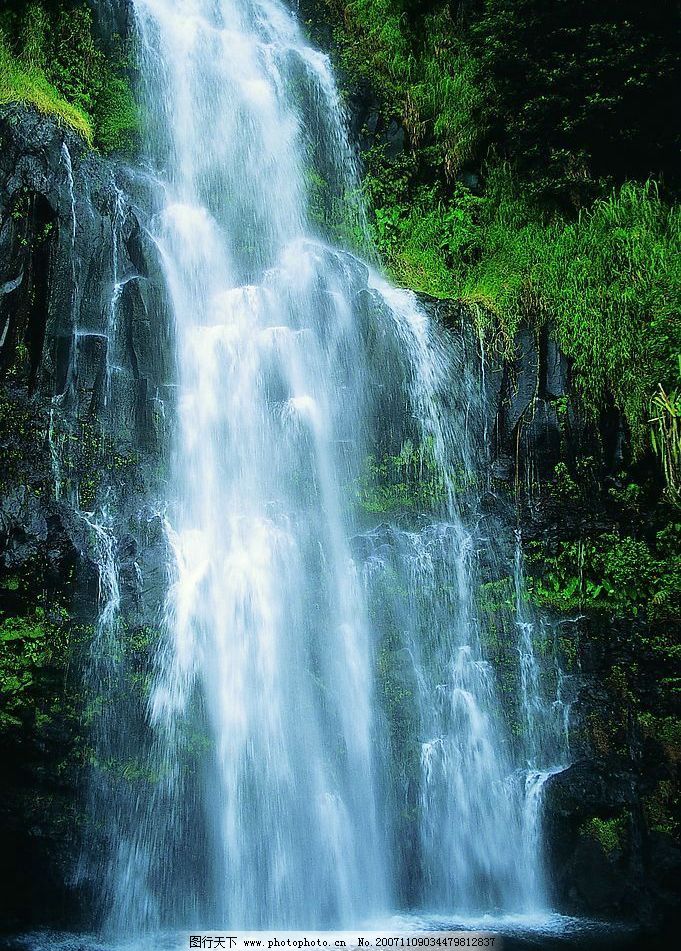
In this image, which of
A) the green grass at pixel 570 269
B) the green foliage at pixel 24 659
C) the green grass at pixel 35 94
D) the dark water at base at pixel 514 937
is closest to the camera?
the dark water at base at pixel 514 937

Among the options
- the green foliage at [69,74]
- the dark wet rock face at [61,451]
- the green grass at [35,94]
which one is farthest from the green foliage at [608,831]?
the green foliage at [69,74]

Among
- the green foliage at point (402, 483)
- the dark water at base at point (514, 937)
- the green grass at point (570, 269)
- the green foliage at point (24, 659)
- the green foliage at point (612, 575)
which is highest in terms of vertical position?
the green grass at point (570, 269)

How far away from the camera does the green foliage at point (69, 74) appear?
30.9 ft

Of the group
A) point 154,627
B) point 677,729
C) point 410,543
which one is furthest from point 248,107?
point 677,729

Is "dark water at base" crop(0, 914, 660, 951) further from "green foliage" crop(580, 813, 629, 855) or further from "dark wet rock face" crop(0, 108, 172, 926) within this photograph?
"green foliage" crop(580, 813, 629, 855)

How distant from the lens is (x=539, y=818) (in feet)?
27.3

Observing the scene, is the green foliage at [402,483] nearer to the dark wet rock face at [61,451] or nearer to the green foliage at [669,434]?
the dark wet rock face at [61,451]

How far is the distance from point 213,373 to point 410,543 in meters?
3.12

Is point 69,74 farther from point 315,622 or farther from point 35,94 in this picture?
point 315,622

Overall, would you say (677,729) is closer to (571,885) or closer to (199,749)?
(571,885)

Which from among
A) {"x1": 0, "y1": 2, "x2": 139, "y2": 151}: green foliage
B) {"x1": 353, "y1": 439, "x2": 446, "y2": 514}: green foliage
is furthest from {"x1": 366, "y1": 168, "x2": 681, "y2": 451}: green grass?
{"x1": 0, "y1": 2, "x2": 139, "y2": 151}: green foliage

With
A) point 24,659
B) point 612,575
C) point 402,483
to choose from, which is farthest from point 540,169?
point 24,659

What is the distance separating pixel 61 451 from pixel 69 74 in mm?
5684

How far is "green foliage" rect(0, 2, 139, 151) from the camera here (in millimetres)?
9406
